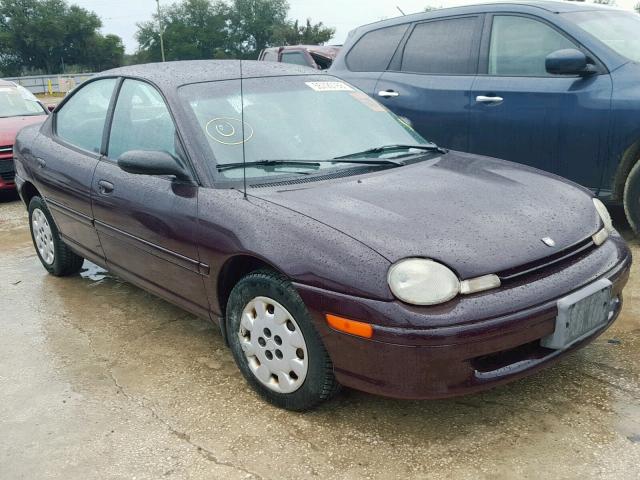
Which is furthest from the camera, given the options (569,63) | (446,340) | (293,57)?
(293,57)

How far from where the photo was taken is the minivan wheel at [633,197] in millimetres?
4430

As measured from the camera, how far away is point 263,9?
89.7 m

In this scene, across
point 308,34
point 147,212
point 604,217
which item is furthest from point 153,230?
point 308,34

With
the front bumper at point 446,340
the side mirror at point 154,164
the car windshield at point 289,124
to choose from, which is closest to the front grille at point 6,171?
the car windshield at point 289,124

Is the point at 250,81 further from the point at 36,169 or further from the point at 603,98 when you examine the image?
the point at 603,98

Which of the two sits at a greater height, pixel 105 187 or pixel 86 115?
pixel 86 115

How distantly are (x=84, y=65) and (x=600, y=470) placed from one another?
282 ft

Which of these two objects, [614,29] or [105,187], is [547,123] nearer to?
[614,29]

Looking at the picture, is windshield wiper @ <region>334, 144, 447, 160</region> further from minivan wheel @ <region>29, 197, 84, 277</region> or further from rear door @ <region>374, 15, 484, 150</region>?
minivan wheel @ <region>29, 197, 84, 277</region>

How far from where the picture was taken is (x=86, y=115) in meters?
4.22

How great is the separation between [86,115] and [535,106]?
301cm

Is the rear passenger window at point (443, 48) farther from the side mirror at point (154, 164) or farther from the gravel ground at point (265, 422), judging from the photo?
the side mirror at point (154, 164)

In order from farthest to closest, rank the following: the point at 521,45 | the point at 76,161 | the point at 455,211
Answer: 1. the point at 521,45
2. the point at 76,161
3. the point at 455,211

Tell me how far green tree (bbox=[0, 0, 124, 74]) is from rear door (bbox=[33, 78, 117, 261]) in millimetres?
A: 79263
